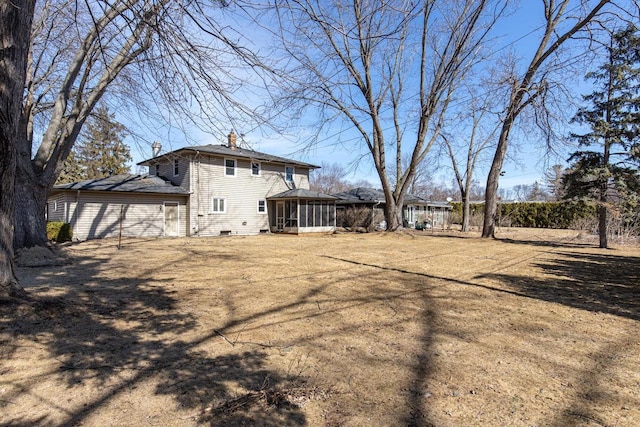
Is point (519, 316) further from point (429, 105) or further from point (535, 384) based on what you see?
point (429, 105)

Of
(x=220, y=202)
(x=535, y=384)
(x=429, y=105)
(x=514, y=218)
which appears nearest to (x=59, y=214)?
(x=220, y=202)

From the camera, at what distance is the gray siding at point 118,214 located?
16.1 meters

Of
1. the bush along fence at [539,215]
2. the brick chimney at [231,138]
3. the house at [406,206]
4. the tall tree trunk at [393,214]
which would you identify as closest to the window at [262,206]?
the house at [406,206]

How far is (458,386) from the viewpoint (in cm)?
273

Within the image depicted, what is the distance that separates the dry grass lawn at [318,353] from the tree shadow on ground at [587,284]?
8 centimetres

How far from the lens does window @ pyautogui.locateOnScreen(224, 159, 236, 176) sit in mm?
20375

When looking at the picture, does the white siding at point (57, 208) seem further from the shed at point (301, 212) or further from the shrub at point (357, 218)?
the shrub at point (357, 218)

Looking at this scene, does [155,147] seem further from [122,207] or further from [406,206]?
[406,206]

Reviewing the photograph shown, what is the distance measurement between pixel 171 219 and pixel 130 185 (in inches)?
105

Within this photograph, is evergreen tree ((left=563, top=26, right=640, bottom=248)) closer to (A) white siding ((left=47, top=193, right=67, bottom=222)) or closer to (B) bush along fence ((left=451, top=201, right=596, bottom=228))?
(B) bush along fence ((left=451, top=201, right=596, bottom=228))

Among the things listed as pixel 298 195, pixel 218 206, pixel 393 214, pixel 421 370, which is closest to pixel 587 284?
pixel 421 370

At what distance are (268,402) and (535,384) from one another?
2094mm

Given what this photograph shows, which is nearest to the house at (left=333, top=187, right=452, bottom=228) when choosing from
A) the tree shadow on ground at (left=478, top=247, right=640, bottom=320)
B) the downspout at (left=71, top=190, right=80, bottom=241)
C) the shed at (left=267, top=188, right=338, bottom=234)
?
the shed at (left=267, top=188, right=338, bottom=234)

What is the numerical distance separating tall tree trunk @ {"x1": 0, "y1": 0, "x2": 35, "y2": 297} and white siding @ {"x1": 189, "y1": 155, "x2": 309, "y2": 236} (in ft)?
48.9
